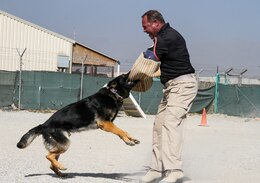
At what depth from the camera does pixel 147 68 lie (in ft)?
19.0

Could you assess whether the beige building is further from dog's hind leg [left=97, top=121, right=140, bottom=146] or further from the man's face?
the man's face

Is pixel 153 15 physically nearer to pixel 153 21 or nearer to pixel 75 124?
pixel 153 21

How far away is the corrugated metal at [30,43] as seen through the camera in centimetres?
3028

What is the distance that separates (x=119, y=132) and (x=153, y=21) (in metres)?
1.47

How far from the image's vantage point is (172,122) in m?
5.75

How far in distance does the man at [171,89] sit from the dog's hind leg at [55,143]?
1.09m

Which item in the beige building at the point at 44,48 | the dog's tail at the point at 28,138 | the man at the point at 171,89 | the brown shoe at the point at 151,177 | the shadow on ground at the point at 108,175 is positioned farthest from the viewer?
the beige building at the point at 44,48

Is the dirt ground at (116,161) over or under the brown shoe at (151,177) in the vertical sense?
under

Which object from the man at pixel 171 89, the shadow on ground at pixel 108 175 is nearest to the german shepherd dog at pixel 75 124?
the shadow on ground at pixel 108 175

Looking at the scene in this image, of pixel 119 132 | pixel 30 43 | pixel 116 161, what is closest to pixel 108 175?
pixel 119 132

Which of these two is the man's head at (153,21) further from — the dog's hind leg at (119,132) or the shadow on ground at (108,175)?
the shadow on ground at (108,175)

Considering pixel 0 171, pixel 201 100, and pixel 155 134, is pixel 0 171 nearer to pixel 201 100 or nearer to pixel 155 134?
pixel 155 134

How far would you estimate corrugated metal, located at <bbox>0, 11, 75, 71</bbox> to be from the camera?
3028 cm

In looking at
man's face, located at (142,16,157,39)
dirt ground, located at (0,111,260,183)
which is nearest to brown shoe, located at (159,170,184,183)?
dirt ground, located at (0,111,260,183)
